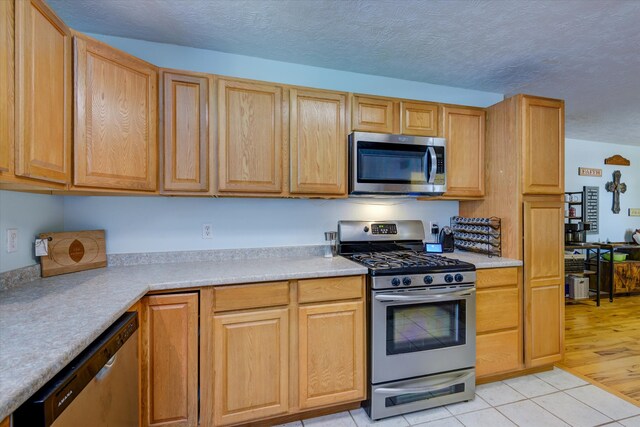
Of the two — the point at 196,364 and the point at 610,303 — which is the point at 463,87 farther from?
the point at 610,303

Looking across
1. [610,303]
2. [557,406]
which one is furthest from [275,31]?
[610,303]

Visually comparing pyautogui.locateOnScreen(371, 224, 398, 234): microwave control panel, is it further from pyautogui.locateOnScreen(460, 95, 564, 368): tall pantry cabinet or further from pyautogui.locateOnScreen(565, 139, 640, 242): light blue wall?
pyautogui.locateOnScreen(565, 139, 640, 242): light blue wall

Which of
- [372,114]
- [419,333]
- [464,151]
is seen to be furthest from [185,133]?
[464,151]

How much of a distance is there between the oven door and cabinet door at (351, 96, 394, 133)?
4.02ft

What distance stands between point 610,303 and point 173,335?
17.9 feet

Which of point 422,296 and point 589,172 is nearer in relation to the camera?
point 422,296

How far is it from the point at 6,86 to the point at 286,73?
175 cm

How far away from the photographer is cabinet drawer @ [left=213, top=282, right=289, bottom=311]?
1.72 m

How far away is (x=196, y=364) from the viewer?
169cm

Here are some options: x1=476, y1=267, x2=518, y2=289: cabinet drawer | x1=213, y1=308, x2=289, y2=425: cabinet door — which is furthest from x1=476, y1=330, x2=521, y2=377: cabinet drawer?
x1=213, y1=308, x2=289, y2=425: cabinet door

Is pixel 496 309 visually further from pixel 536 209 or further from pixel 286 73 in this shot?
pixel 286 73

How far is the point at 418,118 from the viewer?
2439mm

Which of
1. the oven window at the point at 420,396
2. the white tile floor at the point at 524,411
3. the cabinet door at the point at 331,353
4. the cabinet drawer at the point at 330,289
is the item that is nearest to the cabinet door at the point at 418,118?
the cabinet drawer at the point at 330,289

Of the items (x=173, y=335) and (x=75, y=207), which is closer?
(x=173, y=335)
